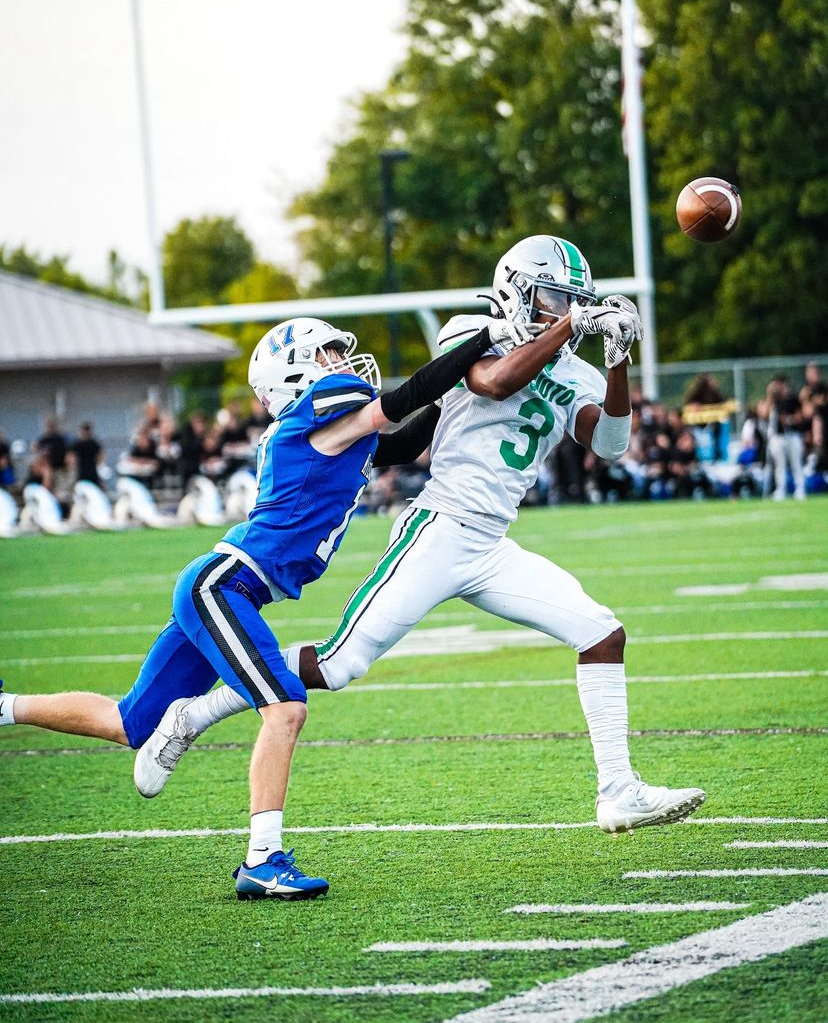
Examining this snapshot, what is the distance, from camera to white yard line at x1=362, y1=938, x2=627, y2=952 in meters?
3.86

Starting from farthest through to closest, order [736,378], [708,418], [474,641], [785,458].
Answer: [736,378] → [708,418] → [785,458] → [474,641]

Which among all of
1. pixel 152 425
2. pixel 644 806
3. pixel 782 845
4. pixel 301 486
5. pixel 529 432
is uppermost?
pixel 529 432

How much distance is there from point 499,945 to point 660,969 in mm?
433

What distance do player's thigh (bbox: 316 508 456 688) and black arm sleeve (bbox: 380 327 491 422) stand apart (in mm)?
501

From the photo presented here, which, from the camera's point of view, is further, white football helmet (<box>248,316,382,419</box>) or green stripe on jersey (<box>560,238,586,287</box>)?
green stripe on jersey (<box>560,238,586,287</box>)

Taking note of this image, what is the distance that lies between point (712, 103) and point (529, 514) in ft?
60.6

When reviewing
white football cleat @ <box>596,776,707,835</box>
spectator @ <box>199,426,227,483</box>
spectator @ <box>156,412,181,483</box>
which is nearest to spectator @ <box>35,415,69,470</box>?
spectator @ <box>156,412,181,483</box>

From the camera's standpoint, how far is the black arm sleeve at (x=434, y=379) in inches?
184

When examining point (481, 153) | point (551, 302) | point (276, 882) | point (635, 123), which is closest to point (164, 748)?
point (276, 882)

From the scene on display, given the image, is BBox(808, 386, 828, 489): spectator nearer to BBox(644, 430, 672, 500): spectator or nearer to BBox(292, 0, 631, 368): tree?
BBox(644, 430, 672, 500): spectator

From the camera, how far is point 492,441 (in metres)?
5.17

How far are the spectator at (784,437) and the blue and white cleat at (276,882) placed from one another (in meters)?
17.5

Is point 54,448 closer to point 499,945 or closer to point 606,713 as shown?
point 606,713

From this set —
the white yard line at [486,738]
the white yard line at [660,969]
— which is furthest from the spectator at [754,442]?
the white yard line at [660,969]
